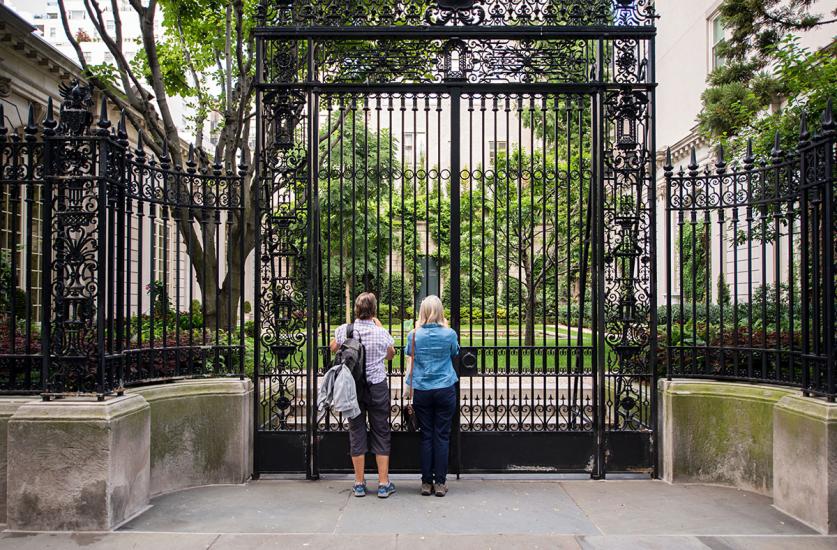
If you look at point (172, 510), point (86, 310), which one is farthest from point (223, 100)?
point (172, 510)

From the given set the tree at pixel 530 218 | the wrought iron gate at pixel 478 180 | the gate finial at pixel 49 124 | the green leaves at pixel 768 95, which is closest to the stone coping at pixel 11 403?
the wrought iron gate at pixel 478 180

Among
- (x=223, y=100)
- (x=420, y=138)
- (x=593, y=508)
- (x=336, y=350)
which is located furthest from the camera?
(x=420, y=138)

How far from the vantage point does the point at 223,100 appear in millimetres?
15055

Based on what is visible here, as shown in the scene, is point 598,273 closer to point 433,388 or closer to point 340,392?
point 433,388

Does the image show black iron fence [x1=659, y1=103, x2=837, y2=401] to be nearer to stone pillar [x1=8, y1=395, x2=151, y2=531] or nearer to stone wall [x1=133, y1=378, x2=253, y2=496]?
stone wall [x1=133, y1=378, x2=253, y2=496]

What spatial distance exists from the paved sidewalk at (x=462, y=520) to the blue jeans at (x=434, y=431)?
0.28m

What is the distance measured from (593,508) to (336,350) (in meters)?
3.00

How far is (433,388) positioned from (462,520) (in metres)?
1.30

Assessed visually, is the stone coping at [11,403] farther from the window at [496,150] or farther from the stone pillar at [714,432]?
the stone pillar at [714,432]

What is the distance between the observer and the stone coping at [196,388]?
6629 mm

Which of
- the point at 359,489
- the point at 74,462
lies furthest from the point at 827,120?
the point at 74,462

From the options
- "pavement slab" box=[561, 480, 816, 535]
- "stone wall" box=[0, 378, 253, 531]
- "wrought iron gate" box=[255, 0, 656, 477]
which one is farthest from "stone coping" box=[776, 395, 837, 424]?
"stone wall" box=[0, 378, 253, 531]

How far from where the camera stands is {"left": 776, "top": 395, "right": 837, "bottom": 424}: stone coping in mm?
5508

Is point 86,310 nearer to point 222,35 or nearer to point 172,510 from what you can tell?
point 172,510
